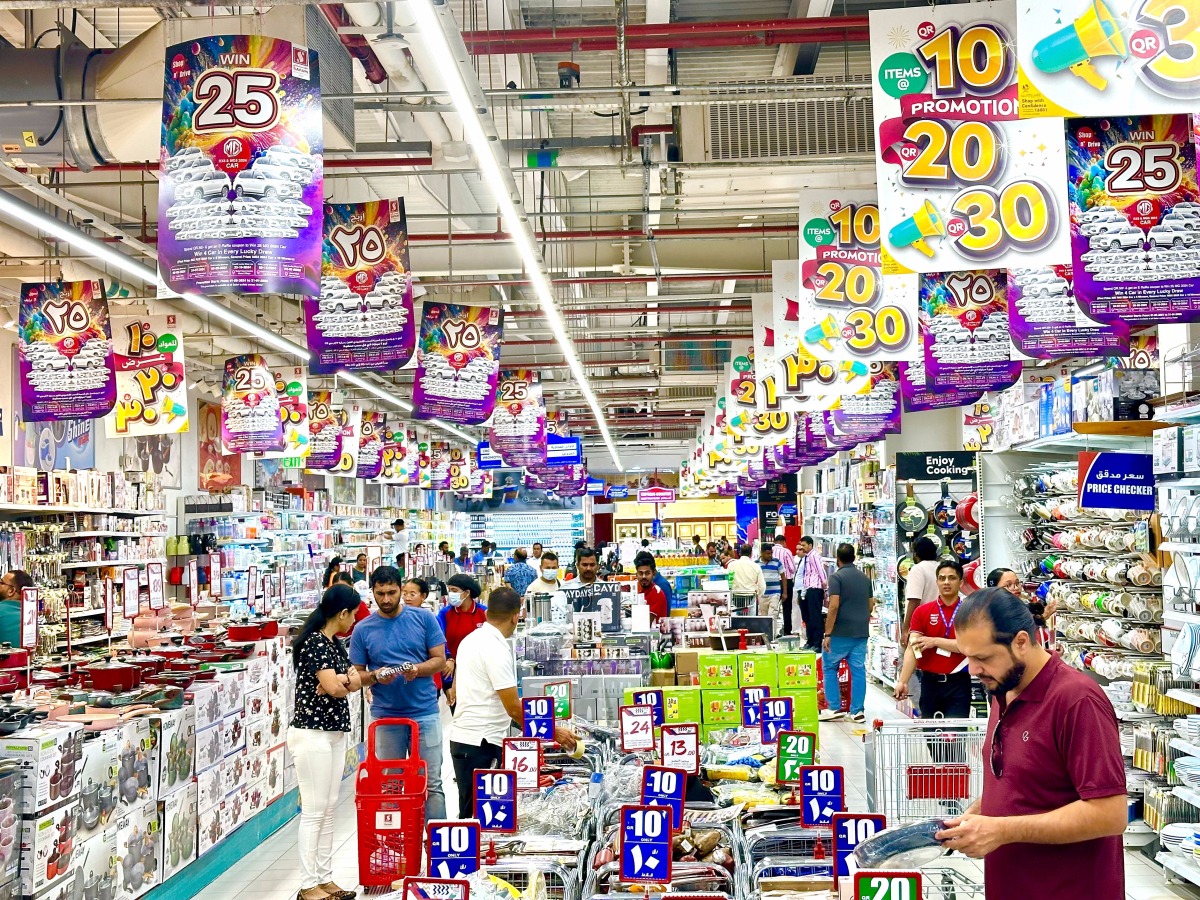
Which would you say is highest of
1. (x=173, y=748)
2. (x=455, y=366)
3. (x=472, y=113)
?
(x=472, y=113)

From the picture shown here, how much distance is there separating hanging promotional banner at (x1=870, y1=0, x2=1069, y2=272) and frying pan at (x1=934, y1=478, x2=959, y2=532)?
7.50 meters

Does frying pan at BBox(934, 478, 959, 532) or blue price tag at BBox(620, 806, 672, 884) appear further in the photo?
frying pan at BBox(934, 478, 959, 532)

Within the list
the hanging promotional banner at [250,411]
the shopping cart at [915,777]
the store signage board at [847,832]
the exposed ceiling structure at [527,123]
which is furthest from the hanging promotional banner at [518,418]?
the store signage board at [847,832]

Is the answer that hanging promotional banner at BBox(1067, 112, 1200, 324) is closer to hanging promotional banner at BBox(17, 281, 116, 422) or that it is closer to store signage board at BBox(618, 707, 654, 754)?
store signage board at BBox(618, 707, 654, 754)

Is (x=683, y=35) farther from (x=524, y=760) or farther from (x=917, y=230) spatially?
(x=524, y=760)

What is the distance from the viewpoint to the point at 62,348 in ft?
34.9

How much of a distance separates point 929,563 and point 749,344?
857 cm

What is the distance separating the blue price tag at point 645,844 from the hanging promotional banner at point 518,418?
13855mm

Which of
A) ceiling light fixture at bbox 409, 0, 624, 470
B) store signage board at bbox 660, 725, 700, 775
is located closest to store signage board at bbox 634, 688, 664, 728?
store signage board at bbox 660, 725, 700, 775

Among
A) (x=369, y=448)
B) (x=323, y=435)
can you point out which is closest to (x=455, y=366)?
(x=323, y=435)

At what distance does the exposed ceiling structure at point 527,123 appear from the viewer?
765 centimetres

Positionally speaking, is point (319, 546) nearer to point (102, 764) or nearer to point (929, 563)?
point (929, 563)

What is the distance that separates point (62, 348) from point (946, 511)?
9.08 metres

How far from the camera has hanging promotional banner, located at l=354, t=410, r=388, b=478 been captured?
2078 cm
